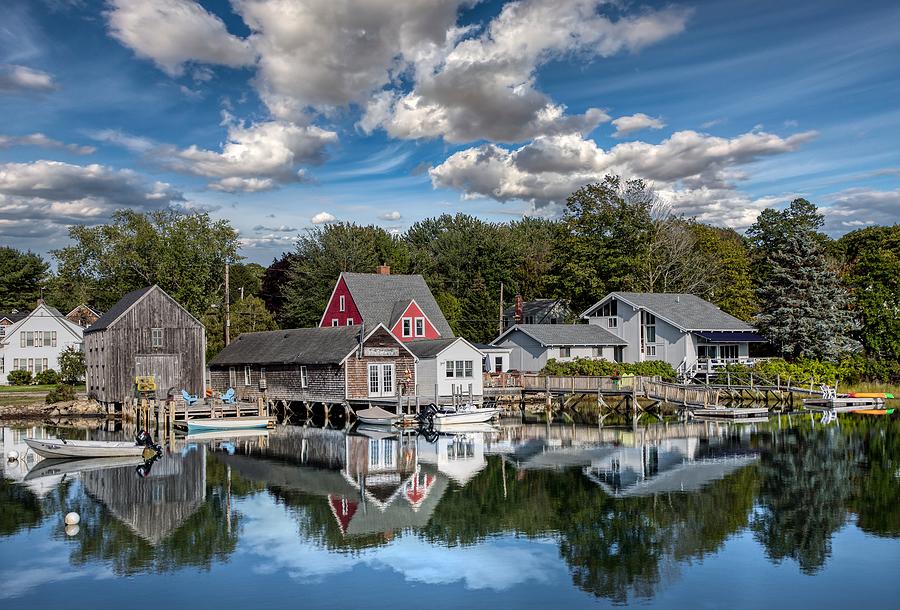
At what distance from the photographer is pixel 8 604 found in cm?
1625

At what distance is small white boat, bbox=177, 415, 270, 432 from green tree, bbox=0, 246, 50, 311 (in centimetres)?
6170

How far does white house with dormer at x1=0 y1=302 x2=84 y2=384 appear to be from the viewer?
211ft

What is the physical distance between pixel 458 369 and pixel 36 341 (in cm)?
3698

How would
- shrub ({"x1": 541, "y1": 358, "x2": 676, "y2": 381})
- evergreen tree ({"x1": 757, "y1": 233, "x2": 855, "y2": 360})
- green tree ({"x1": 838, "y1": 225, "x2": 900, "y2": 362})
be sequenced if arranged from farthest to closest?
green tree ({"x1": 838, "y1": 225, "x2": 900, "y2": 362})
evergreen tree ({"x1": 757, "y1": 233, "x2": 855, "y2": 360})
shrub ({"x1": 541, "y1": 358, "x2": 676, "y2": 381})

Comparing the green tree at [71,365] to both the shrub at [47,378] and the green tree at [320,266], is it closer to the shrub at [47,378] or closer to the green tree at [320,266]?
the shrub at [47,378]

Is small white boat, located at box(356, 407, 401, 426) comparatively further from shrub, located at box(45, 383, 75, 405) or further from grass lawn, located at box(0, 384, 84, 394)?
grass lawn, located at box(0, 384, 84, 394)

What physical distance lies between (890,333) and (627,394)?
2155 centimetres

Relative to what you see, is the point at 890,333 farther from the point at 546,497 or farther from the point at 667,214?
the point at 546,497

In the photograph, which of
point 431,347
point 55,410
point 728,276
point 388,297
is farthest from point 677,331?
point 55,410

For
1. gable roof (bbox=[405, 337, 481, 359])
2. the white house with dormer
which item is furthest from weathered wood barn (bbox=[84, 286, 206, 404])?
the white house with dormer

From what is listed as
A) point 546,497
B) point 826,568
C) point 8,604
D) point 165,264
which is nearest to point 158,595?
point 8,604

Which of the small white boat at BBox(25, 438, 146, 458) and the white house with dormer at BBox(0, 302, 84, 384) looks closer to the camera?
the small white boat at BBox(25, 438, 146, 458)

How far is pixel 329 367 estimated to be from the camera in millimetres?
48625

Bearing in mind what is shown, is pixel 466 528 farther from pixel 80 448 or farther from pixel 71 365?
pixel 71 365
